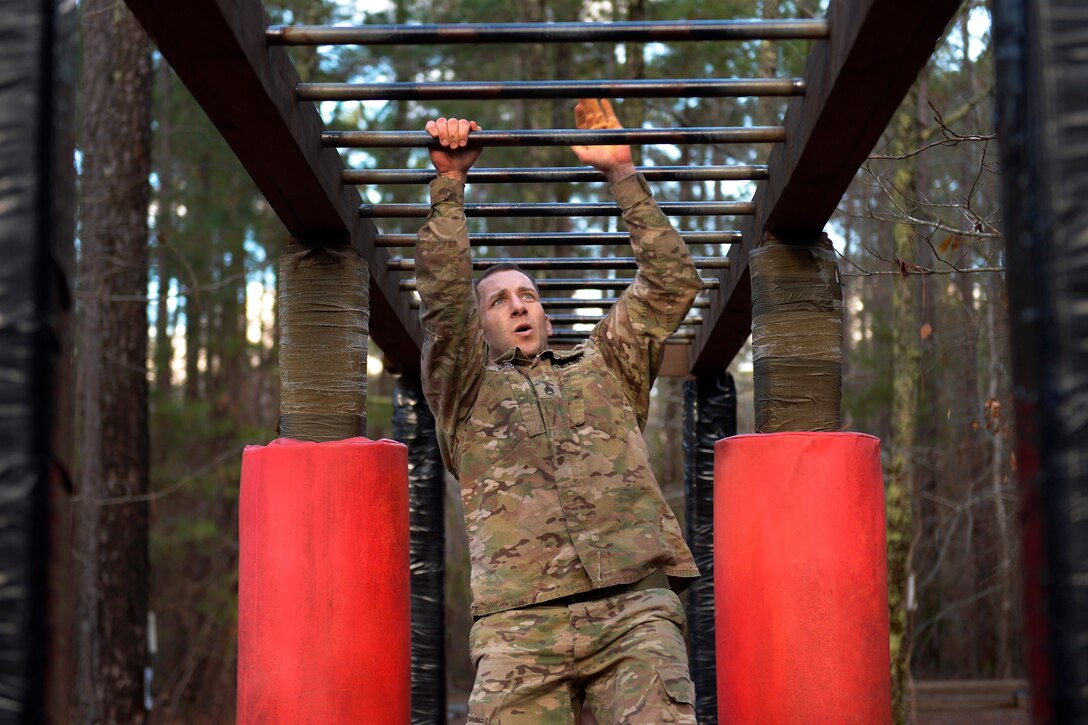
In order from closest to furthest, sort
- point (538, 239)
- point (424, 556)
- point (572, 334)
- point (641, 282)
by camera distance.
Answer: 1. point (641, 282)
2. point (538, 239)
3. point (572, 334)
4. point (424, 556)

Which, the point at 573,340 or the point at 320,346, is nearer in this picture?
the point at 320,346

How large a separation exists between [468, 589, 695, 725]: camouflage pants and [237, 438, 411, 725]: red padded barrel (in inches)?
20.6

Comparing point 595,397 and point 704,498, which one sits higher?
point 595,397

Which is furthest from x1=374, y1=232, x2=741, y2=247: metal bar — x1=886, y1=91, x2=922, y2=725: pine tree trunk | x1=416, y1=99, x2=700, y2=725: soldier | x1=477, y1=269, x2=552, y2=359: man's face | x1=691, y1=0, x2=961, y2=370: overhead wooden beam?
x1=886, y1=91, x2=922, y2=725: pine tree trunk

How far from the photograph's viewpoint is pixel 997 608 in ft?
66.9

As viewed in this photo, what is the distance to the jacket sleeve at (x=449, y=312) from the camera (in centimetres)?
379

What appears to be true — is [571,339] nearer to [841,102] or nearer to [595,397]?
[595,397]

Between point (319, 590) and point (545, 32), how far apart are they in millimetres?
1917

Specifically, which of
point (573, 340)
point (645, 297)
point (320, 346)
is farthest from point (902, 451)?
point (320, 346)

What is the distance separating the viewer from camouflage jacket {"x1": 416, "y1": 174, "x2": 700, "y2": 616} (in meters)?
3.68

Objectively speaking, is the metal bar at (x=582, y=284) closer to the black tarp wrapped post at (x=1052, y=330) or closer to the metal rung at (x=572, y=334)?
the metal rung at (x=572, y=334)

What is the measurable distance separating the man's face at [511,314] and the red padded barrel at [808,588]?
0.83 m

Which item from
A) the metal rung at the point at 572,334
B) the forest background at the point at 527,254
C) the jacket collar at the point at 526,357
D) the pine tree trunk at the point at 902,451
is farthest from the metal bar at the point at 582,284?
the forest background at the point at 527,254

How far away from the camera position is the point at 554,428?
3846 mm
